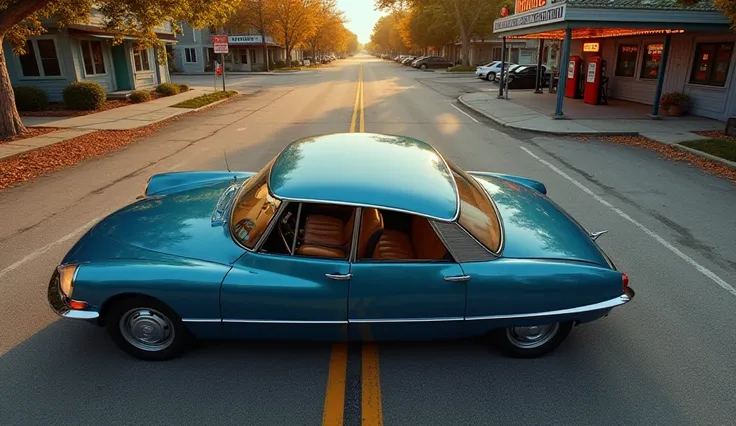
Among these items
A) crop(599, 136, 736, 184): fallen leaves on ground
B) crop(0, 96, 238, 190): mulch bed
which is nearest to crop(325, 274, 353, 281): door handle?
crop(0, 96, 238, 190): mulch bed

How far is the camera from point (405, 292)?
315cm

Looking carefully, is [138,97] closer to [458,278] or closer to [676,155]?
[676,155]

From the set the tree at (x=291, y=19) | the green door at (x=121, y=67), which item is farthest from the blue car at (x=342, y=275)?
the tree at (x=291, y=19)

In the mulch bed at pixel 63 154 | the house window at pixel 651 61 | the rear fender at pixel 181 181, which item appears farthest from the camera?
the house window at pixel 651 61

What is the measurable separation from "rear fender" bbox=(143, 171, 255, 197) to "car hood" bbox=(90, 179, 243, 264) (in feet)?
0.97

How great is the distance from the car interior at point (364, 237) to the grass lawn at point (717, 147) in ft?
31.2

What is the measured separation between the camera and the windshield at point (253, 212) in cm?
331

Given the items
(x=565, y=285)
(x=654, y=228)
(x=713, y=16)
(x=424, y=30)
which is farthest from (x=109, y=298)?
(x=424, y=30)

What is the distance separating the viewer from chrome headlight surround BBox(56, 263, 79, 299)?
10.7 feet

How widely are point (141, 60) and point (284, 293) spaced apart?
26.0 metres

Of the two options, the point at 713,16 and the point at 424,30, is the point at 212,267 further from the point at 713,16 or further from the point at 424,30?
the point at 424,30

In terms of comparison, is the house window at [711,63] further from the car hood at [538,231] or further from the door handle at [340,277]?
the door handle at [340,277]

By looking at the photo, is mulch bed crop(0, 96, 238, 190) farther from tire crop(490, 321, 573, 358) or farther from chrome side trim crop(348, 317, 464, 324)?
tire crop(490, 321, 573, 358)

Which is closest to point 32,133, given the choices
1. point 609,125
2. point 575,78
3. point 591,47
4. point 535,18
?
point 535,18
